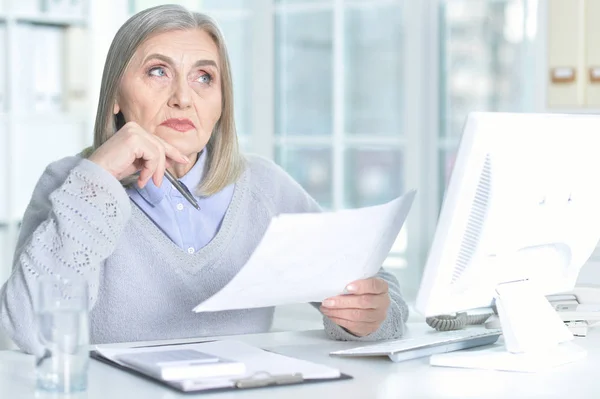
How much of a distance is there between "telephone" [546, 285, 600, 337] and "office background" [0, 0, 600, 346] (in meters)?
1.22

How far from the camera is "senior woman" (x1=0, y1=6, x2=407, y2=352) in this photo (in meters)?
1.82

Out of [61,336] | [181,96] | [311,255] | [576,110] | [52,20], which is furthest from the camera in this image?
[52,20]

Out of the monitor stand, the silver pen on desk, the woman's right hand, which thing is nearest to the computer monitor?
the monitor stand

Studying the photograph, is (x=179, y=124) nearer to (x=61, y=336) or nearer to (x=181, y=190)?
(x=181, y=190)

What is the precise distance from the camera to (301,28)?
3.66 metres

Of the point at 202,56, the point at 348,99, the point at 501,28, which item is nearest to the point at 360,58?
the point at 348,99

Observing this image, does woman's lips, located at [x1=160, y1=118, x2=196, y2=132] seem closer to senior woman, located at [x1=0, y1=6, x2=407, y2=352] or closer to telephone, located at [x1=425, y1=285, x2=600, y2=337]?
senior woman, located at [x1=0, y1=6, x2=407, y2=352]

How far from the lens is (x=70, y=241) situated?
165cm

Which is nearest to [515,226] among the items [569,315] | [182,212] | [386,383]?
[386,383]

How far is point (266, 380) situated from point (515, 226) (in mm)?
466

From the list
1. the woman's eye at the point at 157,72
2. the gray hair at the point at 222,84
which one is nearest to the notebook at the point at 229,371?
the gray hair at the point at 222,84

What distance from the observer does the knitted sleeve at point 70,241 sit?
1.66m

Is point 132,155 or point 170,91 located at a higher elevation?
point 170,91

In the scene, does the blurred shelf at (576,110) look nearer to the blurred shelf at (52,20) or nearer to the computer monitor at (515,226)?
the computer monitor at (515,226)
